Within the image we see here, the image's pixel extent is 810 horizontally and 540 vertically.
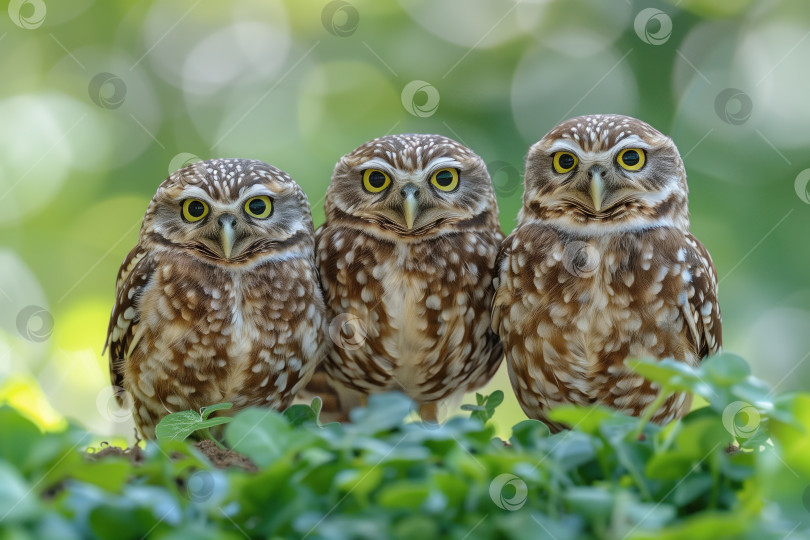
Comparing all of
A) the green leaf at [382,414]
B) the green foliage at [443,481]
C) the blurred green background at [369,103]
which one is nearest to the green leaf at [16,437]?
the green foliage at [443,481]

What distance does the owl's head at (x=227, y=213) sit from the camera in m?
2.00

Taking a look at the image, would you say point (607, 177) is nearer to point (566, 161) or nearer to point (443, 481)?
point (566, 161)

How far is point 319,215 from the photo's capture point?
376 cm

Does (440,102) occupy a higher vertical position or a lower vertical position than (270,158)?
higher

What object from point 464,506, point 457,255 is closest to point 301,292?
point 457,255

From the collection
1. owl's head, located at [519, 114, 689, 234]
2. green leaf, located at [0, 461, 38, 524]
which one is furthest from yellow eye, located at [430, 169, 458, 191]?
green leaf, located at [0, 461, 38, 524]

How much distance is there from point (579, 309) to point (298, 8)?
281cm

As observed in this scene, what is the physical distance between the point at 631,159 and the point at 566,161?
0.17m

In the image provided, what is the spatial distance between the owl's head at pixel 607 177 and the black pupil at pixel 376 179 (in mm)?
439

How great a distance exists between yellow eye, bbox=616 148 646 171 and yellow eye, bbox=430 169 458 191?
48 centimetres

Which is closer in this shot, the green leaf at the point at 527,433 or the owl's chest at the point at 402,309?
the green leaf at the point at 527,433

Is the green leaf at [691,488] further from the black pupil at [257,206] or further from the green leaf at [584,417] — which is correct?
the black pupil at [257,206]

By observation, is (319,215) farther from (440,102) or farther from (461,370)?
(461,370)

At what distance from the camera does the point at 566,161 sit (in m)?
2.04
